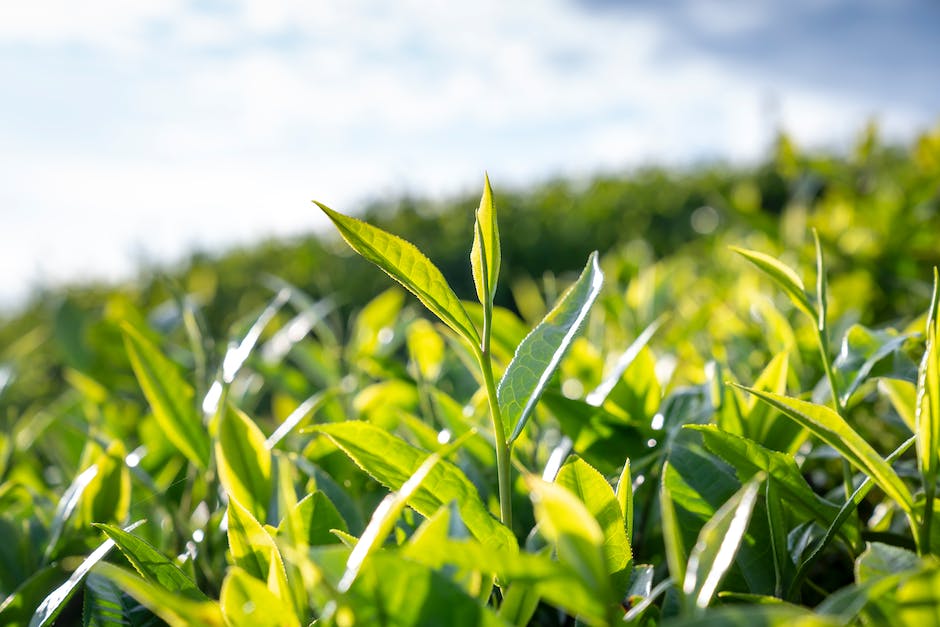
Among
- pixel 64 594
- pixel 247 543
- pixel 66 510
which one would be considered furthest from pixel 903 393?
pixel 66 510

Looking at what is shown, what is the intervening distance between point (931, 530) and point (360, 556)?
0.61 m

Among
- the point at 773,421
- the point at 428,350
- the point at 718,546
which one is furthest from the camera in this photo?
the point at 428,350

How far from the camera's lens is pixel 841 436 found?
77 cm

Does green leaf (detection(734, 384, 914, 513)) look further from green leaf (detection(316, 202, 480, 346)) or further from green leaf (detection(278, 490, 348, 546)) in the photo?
green leaf (detection(278, 490, 348, 546))

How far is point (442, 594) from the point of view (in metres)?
0.63

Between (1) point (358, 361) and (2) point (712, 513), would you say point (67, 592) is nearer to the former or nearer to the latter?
(2) point (712, 513)

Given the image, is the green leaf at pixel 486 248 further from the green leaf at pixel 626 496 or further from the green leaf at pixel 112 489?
the green leaf at pixel 112 489

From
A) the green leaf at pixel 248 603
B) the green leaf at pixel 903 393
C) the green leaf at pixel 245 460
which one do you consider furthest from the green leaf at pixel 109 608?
the green leaf at pixel 903 393

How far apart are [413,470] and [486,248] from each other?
0.27m

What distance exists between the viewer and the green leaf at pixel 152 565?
2.84ft

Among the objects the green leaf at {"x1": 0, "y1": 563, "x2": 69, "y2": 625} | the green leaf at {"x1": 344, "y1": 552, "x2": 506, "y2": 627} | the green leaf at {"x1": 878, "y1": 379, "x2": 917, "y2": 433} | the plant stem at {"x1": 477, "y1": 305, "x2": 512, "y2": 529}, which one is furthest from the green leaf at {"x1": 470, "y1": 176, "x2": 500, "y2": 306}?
the green leaf at {"x1": 0, "y1": 563, "x2": 69, "y2": 625}

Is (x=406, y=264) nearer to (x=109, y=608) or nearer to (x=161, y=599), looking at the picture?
(x=161, y=599)

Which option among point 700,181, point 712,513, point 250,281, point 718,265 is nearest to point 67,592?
point 712,513

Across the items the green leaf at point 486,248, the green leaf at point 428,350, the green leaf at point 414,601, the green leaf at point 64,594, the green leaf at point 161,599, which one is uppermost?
the green leaf at point 486,248
